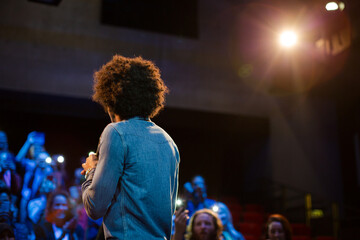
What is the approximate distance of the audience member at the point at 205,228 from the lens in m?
3.03

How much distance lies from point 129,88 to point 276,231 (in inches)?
106

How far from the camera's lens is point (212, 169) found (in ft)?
31.9

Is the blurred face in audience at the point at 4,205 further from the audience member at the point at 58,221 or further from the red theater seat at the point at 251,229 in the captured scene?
the red theater seat at the point at 251,229

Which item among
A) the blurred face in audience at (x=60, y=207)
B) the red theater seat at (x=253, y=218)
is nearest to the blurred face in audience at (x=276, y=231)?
the blurred face in audience at (x=60, y=207)

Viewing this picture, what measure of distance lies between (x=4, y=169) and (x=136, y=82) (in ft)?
10.8

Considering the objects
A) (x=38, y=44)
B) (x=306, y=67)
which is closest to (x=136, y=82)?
(x=38, y=44)

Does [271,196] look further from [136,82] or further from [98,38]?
[136,82]

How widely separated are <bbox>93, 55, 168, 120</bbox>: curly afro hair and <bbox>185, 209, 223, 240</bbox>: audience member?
1937mm

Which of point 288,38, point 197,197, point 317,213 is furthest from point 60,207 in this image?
point 317,213

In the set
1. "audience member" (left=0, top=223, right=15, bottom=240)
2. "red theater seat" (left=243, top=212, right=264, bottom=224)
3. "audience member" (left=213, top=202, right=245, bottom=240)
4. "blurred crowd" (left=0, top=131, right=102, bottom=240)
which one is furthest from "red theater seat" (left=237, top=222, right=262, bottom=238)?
"audience member" (left=0, top=223, right=15, bottom=240)

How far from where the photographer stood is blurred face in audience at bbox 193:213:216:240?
3031 mm

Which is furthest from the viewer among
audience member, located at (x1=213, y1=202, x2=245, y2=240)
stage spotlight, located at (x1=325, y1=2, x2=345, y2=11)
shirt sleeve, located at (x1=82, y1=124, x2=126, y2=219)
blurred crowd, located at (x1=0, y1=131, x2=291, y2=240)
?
stage spotlight, located at (x1=325, y1=2, x2=345, y2=11)

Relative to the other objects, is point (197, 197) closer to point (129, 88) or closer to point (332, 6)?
point (332, 6)

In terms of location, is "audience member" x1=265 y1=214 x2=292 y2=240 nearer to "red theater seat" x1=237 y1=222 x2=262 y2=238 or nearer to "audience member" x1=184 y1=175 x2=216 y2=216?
"audience member" x1=184 y1=175 x2=216 y2=216
